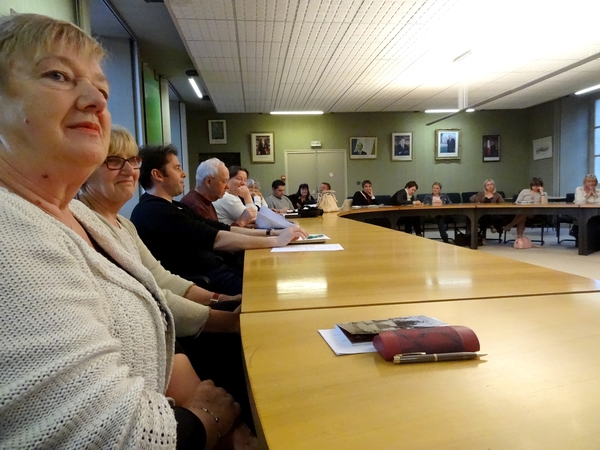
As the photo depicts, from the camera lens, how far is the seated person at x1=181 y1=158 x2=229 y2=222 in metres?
2.95

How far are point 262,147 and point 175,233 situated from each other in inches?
324

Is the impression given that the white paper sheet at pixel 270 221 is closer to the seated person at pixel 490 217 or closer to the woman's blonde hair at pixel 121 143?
the woman's blonde hair at pixel 121 143

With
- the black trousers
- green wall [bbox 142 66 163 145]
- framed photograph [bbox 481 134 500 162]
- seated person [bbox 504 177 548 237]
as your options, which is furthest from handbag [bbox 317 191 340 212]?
framed photograph [bbox 481 134 500 162]

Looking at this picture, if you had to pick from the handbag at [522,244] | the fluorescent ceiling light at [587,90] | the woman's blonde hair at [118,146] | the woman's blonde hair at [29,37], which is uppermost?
the fluorescent ceiling light at [587,90]

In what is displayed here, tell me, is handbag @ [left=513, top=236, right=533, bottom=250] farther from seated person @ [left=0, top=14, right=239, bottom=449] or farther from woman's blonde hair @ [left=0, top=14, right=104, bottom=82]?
woman's blonde hair @ [left=0, top=14, right=104, bottom=82]

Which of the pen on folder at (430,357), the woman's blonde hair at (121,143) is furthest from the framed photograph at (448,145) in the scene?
the pen on folder at (430,357)

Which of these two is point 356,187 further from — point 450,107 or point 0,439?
point 0,439

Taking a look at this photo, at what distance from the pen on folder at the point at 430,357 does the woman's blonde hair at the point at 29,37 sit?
0.86m

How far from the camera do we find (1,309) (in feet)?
1.73

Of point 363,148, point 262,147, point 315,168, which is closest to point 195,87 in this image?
point 262,147

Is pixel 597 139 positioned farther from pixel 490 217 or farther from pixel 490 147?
pixel 490 217

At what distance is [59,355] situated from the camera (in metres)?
0.54

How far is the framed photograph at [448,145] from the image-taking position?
34.6 ft

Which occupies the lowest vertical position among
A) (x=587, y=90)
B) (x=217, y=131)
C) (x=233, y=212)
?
(x=233, y=212)
